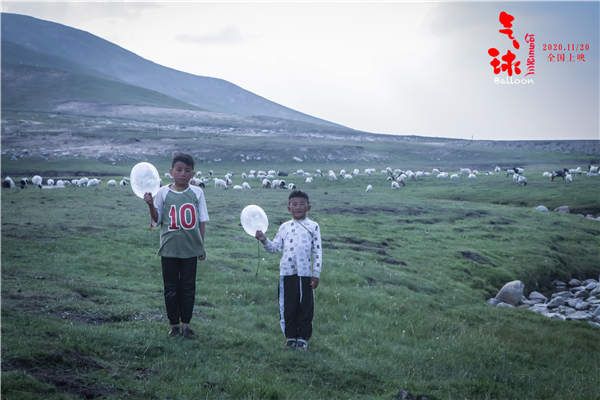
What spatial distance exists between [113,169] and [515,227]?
150 ft

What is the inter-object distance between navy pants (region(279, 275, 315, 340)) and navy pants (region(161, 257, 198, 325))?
1810mm

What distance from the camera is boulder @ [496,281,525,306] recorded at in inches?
827

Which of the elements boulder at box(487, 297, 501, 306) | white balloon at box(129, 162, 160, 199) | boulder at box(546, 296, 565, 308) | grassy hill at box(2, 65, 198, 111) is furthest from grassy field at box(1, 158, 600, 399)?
grassy hill at box(2, 65, 198, 111)

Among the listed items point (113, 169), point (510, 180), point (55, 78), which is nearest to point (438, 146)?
point (510, 180)

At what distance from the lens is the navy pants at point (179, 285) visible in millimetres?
11273

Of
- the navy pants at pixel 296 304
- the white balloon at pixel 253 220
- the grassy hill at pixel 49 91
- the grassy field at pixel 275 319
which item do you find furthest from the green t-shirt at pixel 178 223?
the grassy hill at pixel 49 91

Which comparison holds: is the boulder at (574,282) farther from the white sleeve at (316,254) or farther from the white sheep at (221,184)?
the white sheep at (221,184)

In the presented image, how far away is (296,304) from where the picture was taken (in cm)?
1188

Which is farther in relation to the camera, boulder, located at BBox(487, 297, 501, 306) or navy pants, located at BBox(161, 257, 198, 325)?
boulder, located at BBox(487, 297, 501, 306)

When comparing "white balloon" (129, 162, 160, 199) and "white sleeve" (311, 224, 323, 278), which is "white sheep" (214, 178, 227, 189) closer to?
"white sleeve" (311, 224, 323, 278)

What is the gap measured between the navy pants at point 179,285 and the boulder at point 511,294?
13.4 meters

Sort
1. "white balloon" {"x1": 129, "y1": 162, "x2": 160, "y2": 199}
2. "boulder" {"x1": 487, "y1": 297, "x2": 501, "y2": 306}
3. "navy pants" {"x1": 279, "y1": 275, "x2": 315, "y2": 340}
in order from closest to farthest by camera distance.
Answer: "white balloon" {"x1": 129, "y1": 162, "x2": 160, "y2": 199}, "navy pants" {"x1": 279, "y1": 275, "x2": 315, "y2": 340}, "boulder" {"x1": 487, "y1": 297, "x2": 501, "y2": 306}

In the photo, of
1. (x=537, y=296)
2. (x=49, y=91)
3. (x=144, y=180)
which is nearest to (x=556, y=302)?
(x=537, y=296)

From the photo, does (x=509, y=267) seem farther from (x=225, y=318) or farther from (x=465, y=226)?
(x=225, y=318)
